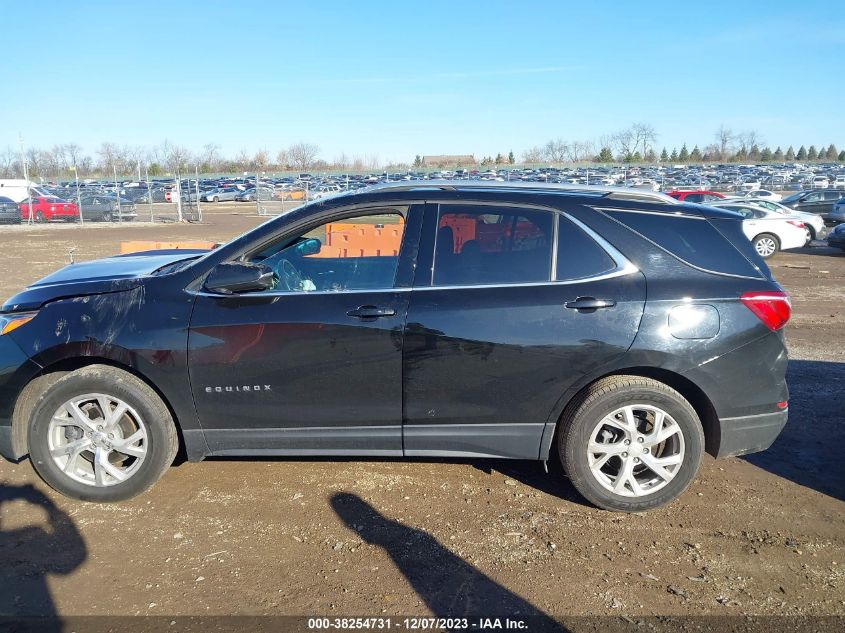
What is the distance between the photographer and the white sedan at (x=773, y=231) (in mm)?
16766

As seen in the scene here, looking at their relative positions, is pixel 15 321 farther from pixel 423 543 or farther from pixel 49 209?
pixel 49 209

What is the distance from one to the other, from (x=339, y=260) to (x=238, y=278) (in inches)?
30.6

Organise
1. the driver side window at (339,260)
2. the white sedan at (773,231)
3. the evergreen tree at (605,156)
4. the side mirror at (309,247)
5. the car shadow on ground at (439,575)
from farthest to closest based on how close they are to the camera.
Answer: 1. the evergreen tree at (605,156)
2. the white sedan at (773,231)
3. the side mirror at (309,247)
4. the driver side window at (339,260)
5. the car shadow on ground at (439,575)

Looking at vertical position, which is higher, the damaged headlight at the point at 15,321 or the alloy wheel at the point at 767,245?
the damaged headlight at the point at 15,321

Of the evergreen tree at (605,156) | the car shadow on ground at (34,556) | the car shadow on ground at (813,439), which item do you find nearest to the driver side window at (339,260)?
the car shadow on ground at (34,556)

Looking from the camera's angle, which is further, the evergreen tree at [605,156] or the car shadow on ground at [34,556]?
the evergreen tree at [605,156]

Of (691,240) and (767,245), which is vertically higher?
(691,240)

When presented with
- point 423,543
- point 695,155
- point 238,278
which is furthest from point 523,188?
point 695,155

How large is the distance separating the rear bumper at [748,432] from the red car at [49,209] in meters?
32.6

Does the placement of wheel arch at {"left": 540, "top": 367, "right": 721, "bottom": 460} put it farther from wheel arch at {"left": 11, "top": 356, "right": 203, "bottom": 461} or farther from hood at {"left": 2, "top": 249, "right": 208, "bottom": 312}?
hood at {"left": 2, "top": 249, "right": 208, "bottom": 312}

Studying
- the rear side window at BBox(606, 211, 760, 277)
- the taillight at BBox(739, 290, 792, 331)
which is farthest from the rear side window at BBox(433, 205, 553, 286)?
the taillight at BBox(739, 290, 792, 331)

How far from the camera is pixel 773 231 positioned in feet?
55.1

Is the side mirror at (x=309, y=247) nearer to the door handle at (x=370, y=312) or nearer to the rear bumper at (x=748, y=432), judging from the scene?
the door handle at (x=370, y=312)

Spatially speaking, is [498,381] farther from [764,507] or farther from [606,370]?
[764,507]
